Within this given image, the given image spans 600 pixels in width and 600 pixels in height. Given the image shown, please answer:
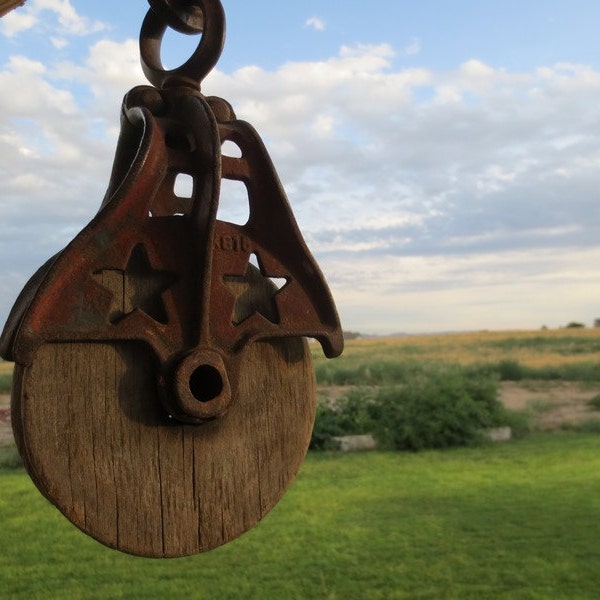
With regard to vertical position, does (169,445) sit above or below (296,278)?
below

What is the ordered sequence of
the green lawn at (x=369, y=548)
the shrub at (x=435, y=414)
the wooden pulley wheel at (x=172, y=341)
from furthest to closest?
the shrub at (x=435, y=414) → the green lawn at (x=369, y=548) → the wooden pulley wheel at (x=172, y=341)

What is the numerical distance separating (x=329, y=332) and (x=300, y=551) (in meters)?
3.86

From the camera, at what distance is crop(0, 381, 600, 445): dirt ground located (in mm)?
10258

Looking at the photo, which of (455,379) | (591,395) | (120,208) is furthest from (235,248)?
(591,395)

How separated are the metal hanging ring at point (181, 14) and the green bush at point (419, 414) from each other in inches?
299

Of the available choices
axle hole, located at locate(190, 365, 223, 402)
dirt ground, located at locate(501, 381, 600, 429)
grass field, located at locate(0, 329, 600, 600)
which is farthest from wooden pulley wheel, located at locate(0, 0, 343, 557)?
dirt ground, located at locate(501, 381, 600, 429)

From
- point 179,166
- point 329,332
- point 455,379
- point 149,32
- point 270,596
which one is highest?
point 149,32

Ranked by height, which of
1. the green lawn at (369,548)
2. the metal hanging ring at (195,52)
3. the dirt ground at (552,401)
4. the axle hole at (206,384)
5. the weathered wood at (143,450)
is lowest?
the green lawn at (369,548)

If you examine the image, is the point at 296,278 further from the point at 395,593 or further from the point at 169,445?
the point at 395,593

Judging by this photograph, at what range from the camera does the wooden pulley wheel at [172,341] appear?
3.62 ft

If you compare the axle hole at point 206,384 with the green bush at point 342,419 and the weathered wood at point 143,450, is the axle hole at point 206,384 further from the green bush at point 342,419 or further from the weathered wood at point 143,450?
the green bush at point 342,419

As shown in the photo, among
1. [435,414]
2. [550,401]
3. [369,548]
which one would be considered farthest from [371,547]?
[550,401]

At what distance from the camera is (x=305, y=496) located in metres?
6.30

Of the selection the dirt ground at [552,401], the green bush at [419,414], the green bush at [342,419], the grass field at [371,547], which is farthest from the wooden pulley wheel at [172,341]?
the dirt ground at [552,401]
